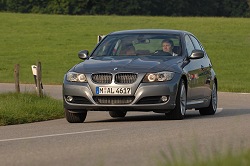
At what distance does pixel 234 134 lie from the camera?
1380 cm

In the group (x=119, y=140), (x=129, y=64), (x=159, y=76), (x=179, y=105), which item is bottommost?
(x=179, y=105)

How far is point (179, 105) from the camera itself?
1691 centimetres

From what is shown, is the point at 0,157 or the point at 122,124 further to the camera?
the point at 122,124

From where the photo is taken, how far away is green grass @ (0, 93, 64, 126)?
1780cm

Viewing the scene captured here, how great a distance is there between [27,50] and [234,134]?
1691 inches

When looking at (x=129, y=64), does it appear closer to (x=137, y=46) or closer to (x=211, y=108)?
(x=137, y=46)

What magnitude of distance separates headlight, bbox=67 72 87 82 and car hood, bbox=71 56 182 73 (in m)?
0.08

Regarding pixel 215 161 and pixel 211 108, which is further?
pixel 211 108

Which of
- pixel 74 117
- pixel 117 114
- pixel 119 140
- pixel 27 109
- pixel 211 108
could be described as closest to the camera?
pixel 119 140

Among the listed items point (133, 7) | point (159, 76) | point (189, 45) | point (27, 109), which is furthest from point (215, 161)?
point (133, 7)

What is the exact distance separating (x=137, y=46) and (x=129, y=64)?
4.66 feet

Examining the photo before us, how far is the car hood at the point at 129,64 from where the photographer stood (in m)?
16.7

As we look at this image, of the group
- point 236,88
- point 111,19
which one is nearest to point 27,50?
point 111,19

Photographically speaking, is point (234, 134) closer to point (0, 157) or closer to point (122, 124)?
point (122, 124)
